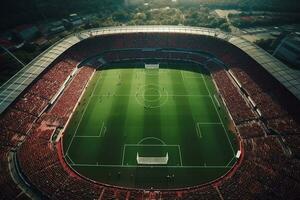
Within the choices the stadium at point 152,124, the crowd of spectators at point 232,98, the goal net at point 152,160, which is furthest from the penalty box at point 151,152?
the crowd of spectators at point 232,98

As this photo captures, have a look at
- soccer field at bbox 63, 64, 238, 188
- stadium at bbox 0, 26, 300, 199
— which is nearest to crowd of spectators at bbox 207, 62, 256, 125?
stadium at bbox 0, 26, 300, 199

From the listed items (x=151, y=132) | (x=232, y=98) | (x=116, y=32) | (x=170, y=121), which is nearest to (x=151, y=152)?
(x=151, y=132)

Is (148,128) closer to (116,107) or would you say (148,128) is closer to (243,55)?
(116,107)

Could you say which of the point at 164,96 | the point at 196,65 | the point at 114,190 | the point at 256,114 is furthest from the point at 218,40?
the point at 114,190

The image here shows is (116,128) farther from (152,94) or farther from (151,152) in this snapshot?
(152,94)

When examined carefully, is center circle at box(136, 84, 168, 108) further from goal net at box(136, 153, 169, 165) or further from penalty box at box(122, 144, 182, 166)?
goal net at box(136, 153, 169, 165)

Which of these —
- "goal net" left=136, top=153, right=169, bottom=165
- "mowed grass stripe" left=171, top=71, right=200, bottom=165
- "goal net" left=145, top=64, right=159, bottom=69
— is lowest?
"goal net" left=136, top=153, right=169, bottom=165
